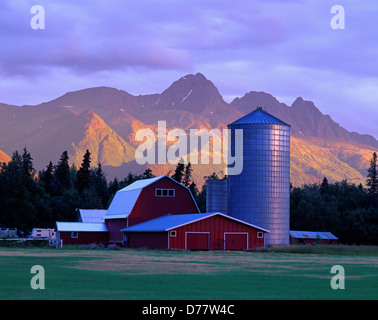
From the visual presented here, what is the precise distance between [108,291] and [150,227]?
45.1m

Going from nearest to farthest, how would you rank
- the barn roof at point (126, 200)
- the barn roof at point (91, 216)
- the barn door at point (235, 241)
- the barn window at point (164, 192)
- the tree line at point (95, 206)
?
the barn door at point (235, 241), the barn roof at point (126, 200), the barn window at point (164, 192), the barn roof at point (91, 216), the tree line at point (95, 206)

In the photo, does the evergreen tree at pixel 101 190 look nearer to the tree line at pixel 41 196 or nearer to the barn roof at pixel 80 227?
the tree line at pixel 41 196

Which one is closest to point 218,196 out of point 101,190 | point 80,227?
point 80,227

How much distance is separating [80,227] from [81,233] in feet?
3.03

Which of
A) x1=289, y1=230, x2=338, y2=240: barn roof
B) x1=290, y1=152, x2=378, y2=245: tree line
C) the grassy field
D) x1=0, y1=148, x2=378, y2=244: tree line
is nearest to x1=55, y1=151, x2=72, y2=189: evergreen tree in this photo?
x1=0, y1=148, x2=378, y2=244: tree line

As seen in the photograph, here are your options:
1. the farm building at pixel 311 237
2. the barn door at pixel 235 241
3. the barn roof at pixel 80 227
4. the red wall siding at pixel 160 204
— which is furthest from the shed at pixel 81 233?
the farm building at pixel 311 237

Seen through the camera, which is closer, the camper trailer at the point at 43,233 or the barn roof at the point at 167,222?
the barn roof at the point at 167,222

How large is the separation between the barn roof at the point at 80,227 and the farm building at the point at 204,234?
15446 mm

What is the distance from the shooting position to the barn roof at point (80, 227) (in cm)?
8225

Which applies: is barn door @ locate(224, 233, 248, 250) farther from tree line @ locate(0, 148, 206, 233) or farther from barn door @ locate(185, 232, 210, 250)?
tree line @ locate(0, 148, 206, 233)

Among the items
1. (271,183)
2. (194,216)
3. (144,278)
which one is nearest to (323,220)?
(271,183)

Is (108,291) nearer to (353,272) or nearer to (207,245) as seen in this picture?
(353,272)

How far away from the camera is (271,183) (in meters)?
73.4

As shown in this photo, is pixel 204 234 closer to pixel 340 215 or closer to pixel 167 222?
pixel 167 222
